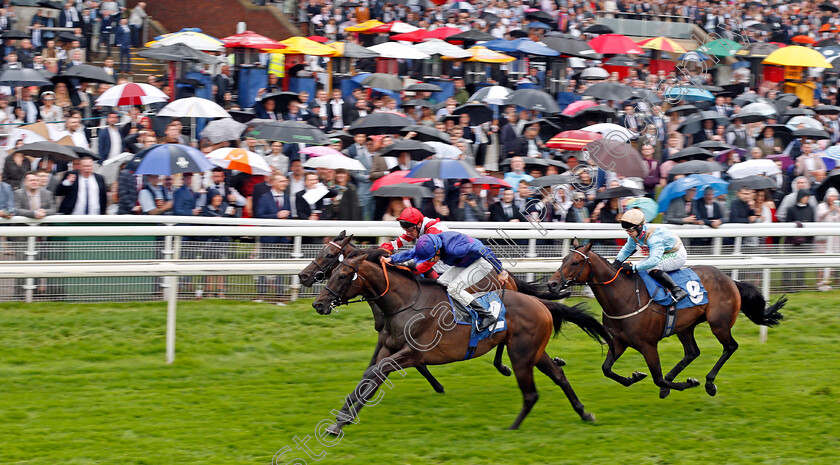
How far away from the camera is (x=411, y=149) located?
10.7m

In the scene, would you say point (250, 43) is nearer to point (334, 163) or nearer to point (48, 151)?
point (334, 163)

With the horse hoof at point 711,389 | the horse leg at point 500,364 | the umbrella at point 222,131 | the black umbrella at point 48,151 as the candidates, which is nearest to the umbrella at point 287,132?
the umbrella at point 222,131

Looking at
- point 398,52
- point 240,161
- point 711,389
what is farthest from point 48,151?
point 398,52

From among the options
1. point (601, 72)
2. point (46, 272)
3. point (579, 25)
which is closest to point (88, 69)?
point (46, 272)

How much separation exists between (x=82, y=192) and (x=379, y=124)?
3.93 m

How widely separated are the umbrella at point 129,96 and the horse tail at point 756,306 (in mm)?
→ 7011

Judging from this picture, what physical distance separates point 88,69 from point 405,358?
766 cm

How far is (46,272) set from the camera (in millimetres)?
7328

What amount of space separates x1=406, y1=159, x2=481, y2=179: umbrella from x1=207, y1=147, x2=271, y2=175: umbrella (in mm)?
1423

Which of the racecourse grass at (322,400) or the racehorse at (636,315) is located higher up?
the racehorse at (636,315)

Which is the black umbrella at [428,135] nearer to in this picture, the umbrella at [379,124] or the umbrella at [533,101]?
the umbrella at [379,124]

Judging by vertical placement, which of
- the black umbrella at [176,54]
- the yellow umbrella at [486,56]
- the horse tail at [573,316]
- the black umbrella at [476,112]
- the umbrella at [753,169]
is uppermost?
the yellow umbrella at [486,56]

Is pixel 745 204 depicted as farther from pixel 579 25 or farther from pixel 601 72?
pixel 579 25

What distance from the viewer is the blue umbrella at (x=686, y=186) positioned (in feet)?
34.3
